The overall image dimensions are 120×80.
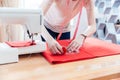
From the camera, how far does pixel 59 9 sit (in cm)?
141

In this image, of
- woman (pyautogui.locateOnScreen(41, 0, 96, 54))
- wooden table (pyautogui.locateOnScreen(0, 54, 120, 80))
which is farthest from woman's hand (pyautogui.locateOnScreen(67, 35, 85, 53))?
wooden table (pyautogui.locateOnScreen(0, 54, 120, 80))

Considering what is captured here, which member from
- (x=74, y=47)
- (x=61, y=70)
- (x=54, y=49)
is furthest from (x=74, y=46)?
(x=61, y=70)

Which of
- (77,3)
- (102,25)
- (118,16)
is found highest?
(77,3)

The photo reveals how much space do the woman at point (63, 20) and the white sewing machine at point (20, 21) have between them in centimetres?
9

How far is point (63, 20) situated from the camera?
1451 mm

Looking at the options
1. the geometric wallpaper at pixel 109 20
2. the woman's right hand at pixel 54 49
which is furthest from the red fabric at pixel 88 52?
the geometric wallpaper at pixel 109 20

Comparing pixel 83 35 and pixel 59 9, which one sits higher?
pixel 59 9

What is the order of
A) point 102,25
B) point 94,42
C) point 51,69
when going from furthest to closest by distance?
point 102,25, point 94,42, point 51,69

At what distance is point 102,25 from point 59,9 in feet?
4.19

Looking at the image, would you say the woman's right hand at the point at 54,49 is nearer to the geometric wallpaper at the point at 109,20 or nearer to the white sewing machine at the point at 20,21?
the white sewing machine at the point at 20,21

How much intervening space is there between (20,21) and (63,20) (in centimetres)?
58

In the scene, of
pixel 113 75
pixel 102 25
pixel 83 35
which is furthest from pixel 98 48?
pixel 102 25

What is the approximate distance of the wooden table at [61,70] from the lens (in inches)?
28.0

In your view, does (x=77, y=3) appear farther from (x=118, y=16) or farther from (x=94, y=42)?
(x=118, y=16)
